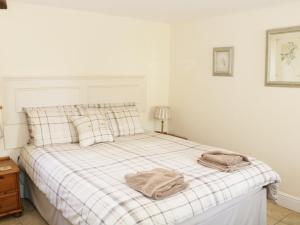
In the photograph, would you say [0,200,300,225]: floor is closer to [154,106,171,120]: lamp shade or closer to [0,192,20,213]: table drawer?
[0,192,20,213]: table drawer

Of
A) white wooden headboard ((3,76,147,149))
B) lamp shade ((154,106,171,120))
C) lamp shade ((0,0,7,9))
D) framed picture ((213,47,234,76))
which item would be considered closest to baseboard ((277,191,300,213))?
framed picture ((213,47,234,76))

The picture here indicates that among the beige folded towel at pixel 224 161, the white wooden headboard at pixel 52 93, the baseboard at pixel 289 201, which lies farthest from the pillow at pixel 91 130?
the baseboard at pixel 289 201

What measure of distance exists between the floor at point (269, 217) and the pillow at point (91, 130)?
0.80m

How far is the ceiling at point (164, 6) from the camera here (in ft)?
10.00

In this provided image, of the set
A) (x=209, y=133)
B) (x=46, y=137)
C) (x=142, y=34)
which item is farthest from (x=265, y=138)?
(x=46, y=137)

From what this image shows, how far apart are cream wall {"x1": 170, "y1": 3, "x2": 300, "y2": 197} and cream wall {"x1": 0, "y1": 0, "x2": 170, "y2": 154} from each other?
283 millimetres

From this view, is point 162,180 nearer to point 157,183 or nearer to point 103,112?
point 157,183

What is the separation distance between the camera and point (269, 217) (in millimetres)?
2965

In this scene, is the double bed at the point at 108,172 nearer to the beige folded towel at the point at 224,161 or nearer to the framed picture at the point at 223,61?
the beige folded towel at the point at 224,161

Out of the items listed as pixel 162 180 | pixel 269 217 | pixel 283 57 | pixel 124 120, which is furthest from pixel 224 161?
pixel 124 120

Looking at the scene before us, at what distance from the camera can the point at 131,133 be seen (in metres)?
3.59

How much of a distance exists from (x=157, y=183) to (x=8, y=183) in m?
1.60

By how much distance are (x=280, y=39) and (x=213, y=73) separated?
929 millimetres

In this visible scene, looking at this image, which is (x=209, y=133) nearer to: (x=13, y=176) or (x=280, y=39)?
(x=280, y=39)
